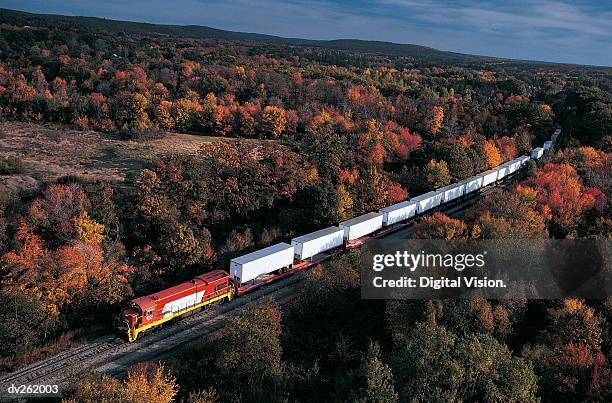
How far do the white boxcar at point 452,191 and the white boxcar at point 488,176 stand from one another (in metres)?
6.57

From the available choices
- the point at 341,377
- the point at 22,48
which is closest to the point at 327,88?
the point at 22,48

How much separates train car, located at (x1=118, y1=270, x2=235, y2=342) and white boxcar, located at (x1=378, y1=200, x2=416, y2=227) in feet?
64.9

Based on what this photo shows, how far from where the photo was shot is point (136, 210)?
41.0 m

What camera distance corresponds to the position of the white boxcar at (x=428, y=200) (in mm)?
52562

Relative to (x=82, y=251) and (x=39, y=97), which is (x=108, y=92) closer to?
(x=39, y=97)

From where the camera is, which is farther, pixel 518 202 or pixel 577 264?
pixel 518 202

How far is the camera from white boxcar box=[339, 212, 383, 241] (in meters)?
43.3

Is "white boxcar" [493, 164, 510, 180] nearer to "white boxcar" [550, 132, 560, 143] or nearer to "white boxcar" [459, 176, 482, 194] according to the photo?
"white boxcar" [459, 176, 482, 194]

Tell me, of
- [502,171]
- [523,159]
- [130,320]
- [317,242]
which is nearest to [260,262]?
[317,242]

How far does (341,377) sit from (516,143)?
70.3 m

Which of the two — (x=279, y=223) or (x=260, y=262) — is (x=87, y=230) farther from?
(x=279, y=223)

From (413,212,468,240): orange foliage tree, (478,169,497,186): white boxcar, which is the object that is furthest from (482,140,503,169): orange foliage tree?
(413,212,468,240): orange foliage tree

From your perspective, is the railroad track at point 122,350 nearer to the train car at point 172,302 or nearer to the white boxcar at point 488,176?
the train car at point 172,302

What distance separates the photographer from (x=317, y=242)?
4034 cm
